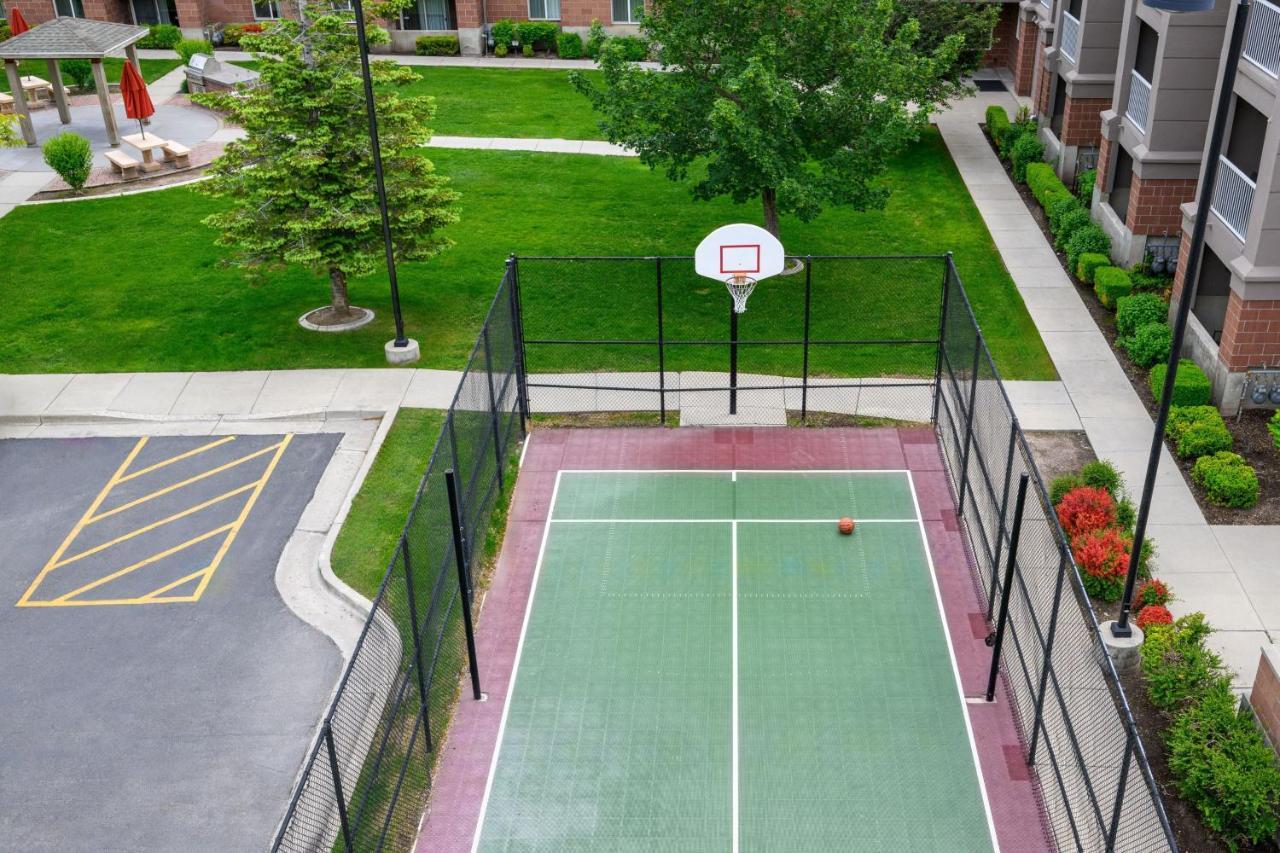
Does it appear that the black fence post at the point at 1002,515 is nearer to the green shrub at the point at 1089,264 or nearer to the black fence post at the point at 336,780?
the black fence post at the point at 336,780

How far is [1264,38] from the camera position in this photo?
21.0 metres

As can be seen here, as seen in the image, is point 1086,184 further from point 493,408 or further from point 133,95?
point 133,95

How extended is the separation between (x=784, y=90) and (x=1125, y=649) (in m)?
11.4

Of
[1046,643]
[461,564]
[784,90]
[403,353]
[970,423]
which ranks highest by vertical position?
[784,90]

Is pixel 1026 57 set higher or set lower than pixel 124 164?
higher

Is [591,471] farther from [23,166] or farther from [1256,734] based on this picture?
[23,166]

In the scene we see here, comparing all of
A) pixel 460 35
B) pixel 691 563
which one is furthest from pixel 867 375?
pixel 460 35

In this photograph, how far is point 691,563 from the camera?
1764cm

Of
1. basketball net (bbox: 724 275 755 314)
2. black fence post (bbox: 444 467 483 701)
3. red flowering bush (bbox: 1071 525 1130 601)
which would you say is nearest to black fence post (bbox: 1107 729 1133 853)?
red flowering bush (bbox: 1071 525 1130 601)

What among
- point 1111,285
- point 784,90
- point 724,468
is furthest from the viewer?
point 1111,285

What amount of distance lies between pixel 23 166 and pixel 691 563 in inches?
1009

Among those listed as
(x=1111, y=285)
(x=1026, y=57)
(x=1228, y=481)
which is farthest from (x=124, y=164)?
(x=1228, y=481)

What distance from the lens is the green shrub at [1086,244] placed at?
26219 millimetres

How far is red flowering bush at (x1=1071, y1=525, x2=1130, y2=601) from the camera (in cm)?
1620
